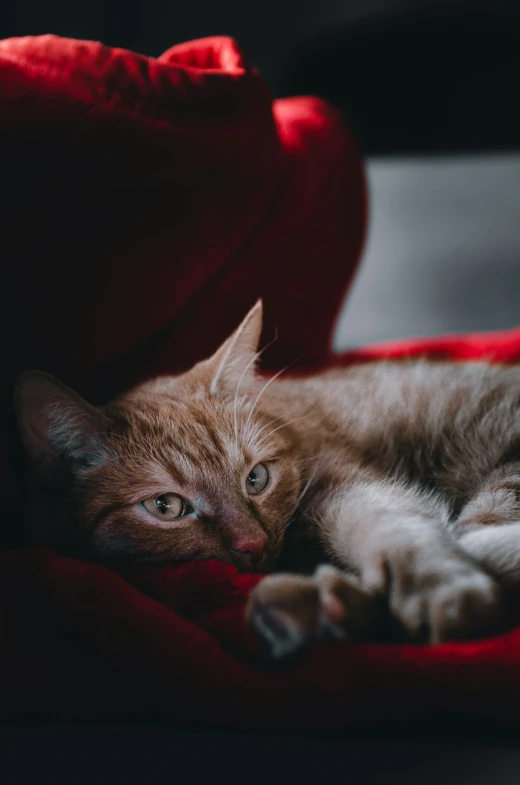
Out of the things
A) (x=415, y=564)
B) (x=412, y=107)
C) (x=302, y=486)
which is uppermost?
(x=412, y=107)

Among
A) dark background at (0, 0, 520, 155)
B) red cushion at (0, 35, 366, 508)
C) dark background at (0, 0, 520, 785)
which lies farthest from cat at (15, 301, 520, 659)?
dark background at (0, 0, 520, 155)

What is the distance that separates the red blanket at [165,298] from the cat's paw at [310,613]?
21 mm

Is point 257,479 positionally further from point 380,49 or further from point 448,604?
point 380,49

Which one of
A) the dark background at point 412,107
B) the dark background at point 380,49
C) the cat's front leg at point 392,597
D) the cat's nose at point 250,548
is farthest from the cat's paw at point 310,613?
the dark background at point 380,49

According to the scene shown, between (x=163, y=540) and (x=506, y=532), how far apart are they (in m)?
0.40

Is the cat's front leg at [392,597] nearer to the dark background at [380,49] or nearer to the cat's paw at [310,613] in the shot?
the cat's paw at [310,613]

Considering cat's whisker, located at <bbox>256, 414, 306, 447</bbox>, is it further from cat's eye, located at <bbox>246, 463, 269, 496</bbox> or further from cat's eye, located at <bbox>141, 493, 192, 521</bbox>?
cat's eye, located at <bbox>141, 493, 192, 521</bbox>

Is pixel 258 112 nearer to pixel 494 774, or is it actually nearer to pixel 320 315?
pixel 320 315

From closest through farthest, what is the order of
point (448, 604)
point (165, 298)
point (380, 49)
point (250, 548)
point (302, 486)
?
1. point (448, 604)
2. point (250, 548)
3. point (302, 486)
4. point (165, 298)
5. point (380, 49)

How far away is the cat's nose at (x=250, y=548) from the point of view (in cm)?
75

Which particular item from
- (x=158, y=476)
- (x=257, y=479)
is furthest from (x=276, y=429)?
(x=158, y=476)

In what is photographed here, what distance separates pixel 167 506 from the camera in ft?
2.55

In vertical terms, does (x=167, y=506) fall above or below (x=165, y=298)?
below

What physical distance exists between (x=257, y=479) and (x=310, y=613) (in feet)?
0.87
